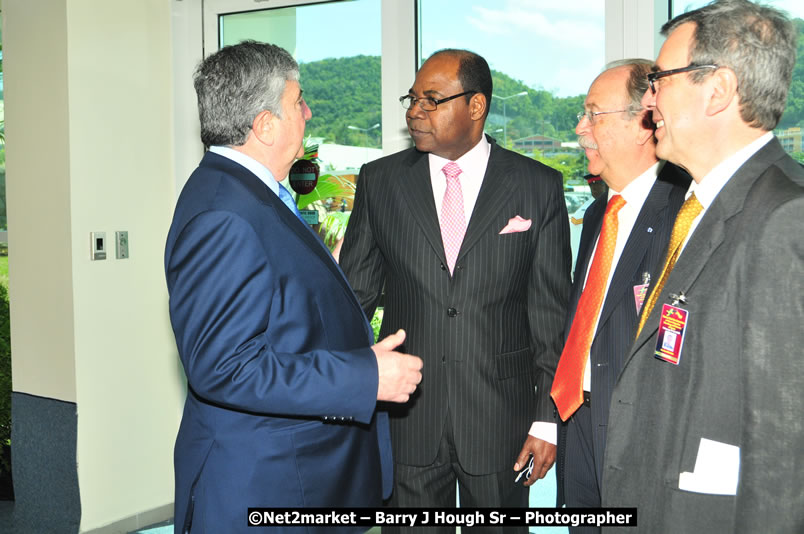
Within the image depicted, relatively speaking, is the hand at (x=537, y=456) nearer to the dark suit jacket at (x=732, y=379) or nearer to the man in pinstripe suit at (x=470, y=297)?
the man in pinstripe suit at (x=470, y=297)

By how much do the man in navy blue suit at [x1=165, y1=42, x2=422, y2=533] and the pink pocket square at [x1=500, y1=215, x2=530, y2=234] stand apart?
2.26 ft

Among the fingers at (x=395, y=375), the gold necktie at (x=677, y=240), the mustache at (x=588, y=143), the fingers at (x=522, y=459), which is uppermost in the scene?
the mustache at (x=588, y=143)

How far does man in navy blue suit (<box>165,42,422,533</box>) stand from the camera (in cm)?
157

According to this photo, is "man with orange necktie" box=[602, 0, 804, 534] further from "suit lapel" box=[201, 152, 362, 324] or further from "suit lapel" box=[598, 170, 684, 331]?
"suit lapel" box=[201, 152, 362, 324]

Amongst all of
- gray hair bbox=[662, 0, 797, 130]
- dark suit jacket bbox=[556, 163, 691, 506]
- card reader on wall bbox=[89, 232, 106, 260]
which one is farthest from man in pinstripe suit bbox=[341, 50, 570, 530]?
card reader on wall bbox=[89, 232, 106, 260]

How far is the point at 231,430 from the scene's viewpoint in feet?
5.42

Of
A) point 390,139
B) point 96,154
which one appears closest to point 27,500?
point 96,154

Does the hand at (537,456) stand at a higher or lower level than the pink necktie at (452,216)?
lower

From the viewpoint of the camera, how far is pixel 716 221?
143cm

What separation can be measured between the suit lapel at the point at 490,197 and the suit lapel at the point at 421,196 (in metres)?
0.09

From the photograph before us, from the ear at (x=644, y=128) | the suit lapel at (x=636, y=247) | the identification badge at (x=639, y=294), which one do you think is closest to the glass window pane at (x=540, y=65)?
the ear at (x=644, y=128)

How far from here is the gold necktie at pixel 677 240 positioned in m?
1.61

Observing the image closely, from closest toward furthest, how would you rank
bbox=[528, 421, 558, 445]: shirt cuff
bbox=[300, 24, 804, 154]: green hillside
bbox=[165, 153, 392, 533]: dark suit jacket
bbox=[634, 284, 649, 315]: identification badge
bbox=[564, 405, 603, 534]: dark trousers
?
bbox=[165, 153, 392, 533]: dark suit jacket
bbox=[634, 284, 649, 315]: identification badge
bbox=[564, 405, 603, 534]: dark trousers
bbox=[528, 421, 558, 445]: shirt cuff
bbox=[300, 24, 804, 154]: green hillside

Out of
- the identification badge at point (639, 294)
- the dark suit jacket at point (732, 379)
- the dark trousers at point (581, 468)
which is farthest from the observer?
the dark trousers at point (581, 468)
